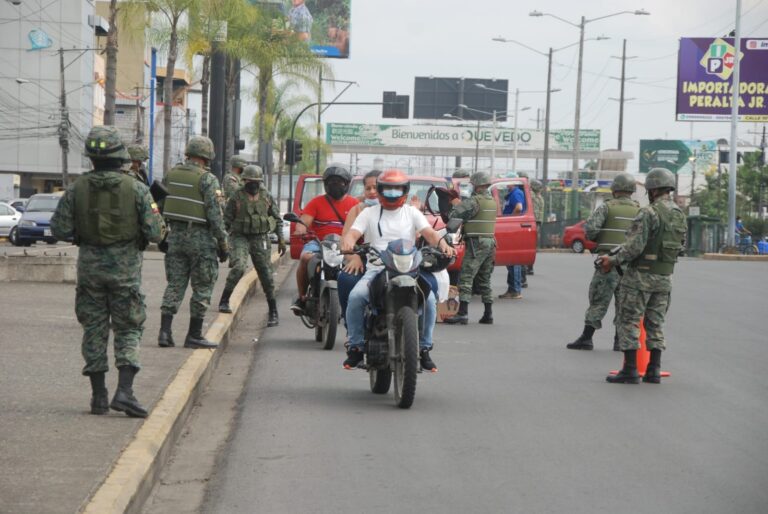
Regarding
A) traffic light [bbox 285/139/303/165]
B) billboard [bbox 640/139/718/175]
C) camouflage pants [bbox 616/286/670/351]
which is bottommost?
camouflage pants [bbox 616/286/670/351]

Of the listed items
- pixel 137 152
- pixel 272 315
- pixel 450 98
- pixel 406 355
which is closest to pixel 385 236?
pixel 406 355

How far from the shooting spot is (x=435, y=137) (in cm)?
11862

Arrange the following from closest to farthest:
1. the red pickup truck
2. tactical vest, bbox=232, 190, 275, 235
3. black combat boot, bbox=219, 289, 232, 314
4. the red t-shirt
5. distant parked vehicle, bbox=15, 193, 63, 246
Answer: the red t-shirt
tactical vest, bbox=232, 190, 275, 235
black combat boot, bbox=219, 289, 232, 314
the red pickup truck
distant parked vehicle, bbox=15, 193, 63, 246

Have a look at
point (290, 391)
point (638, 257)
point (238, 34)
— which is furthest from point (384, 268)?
point (238, 34)

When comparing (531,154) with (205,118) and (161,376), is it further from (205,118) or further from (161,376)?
(161,376)

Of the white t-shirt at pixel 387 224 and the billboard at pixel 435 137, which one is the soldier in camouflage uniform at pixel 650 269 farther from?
the billboard at pixel 435 137

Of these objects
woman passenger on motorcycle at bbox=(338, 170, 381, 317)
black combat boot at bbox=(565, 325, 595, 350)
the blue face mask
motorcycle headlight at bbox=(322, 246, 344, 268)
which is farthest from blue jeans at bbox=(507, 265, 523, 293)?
the blue face mask

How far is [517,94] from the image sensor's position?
276 feet

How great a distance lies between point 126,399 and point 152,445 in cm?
98

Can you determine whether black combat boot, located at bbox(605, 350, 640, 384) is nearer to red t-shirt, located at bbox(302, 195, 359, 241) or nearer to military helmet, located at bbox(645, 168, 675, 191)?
military helmet, located at bbox(645, 168, 675, 191)

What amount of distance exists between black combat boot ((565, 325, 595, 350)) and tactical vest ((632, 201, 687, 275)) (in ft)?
9.01

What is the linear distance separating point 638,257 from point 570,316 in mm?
6850

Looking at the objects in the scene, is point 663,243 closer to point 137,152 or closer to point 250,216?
point 137,152

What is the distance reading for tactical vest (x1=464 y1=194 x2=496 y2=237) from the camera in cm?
1750
